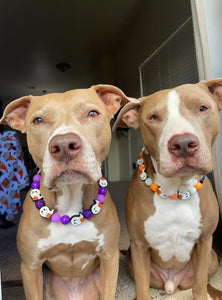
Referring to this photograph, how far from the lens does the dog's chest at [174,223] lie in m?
1.49

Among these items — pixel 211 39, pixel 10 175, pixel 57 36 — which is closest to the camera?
pixel 211 39

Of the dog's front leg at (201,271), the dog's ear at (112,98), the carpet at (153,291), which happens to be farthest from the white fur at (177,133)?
the carpet at (153,291)

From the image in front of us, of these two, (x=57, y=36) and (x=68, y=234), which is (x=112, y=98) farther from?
(x=57, y=36)

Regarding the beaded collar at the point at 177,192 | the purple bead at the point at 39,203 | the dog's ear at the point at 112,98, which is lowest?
the purple bead at the point at 39,203

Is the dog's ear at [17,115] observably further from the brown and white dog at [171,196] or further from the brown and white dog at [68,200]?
the brown and white dog at [171,196]

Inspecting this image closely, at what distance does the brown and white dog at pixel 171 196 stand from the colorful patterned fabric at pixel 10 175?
1858 millimetres

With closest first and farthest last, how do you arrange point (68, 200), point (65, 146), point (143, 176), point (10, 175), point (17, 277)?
1. point (65, 146)
2. point (68, 200)
3. point (143, 176)
4. point (17, 277)
5. point (10, 175)

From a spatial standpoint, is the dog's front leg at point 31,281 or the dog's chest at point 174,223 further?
the dog's chest at point 174,223

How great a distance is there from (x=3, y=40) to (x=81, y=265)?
580 centimetres

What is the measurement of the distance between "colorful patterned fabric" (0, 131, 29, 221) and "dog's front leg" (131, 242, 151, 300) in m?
1.94

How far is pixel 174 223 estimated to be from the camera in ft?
4.91

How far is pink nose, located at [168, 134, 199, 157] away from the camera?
3.86 ft

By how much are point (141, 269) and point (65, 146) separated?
2.98 ft

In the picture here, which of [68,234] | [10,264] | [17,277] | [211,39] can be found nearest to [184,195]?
A: [68,234]
